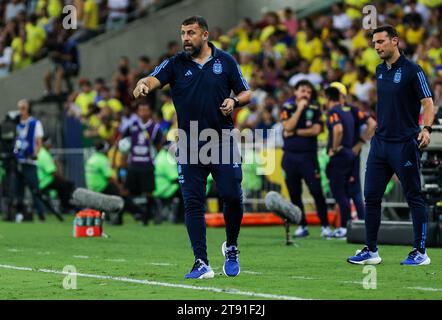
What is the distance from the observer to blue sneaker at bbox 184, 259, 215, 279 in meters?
10.7

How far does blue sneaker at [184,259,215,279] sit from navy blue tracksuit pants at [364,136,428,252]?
2332 millimetres

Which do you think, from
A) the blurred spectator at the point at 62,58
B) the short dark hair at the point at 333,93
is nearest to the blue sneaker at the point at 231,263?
the short dark hair at the point at 333,93

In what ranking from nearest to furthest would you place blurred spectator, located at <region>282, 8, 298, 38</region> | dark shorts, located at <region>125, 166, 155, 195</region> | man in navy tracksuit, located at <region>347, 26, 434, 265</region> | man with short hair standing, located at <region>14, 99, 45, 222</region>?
man in navy tracksuit, located at <region>347, 26, 434, 265</region> → dark shorts, located at <region>125, 166, 155, 195</region> → man with short hair standing, located at <region>14, 99, 45, 222</region> → blurred spectator, located at <region>282, 8, 298, 38</region>

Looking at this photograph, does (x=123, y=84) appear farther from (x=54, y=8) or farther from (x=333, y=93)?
(x=333, y=93)

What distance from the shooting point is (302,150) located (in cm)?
1755

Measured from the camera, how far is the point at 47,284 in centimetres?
1042

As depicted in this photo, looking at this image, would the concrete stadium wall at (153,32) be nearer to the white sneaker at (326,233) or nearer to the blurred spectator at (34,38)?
the blurred spectator at (34,38)

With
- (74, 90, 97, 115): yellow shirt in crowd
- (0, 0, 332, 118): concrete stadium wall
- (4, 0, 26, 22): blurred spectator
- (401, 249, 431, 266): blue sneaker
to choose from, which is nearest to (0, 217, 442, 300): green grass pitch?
(401, 249, 431, 266): blue sneaker

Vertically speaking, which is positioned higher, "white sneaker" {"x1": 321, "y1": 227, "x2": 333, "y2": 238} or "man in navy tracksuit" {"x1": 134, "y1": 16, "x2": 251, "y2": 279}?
"man in navy tracksuit" {"x1": 134, "y1": 16, "x2": 251, "y2": 279}

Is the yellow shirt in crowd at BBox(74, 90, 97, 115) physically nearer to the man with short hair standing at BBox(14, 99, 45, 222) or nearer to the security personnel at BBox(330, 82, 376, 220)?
the man with short hair standing at BBox(14, 99, 45, 222)

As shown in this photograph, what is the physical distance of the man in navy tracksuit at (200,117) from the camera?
1076 centimetres

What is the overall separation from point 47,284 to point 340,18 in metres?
16.9

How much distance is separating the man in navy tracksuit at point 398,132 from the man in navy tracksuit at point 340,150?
15.7 feet

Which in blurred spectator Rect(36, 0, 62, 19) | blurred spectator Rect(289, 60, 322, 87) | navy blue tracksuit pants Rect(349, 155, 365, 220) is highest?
blurred spectator Rect(36, 0, 62, 19)
